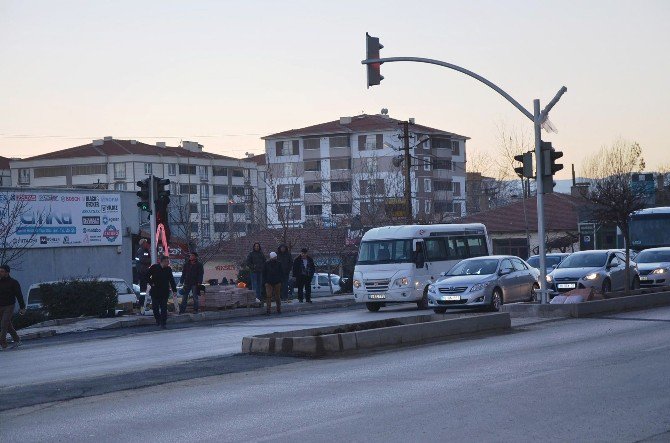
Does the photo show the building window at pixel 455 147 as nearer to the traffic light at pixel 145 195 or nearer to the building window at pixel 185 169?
the building window at pixel 185 169

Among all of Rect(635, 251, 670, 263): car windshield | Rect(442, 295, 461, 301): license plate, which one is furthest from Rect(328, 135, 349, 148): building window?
Rect(442, 295, 461, 301): license plate

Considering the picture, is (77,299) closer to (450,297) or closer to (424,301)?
(424,301)

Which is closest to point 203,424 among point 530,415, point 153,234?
point 530,415

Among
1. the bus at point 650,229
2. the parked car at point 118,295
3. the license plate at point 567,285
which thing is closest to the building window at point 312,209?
the bus at point 650,229

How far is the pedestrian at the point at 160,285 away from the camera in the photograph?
26.6 meters

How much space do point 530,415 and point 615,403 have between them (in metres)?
1.19

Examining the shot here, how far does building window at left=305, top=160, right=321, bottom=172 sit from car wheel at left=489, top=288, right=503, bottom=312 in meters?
84.0

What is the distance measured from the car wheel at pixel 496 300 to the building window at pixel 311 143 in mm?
84658

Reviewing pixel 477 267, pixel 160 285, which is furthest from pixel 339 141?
pixel 160 285

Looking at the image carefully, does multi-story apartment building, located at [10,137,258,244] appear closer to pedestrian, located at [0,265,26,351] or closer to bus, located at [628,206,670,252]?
bus, located at [628,206,670,252]

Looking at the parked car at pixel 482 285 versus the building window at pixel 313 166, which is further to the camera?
the building window at pixel 313 166

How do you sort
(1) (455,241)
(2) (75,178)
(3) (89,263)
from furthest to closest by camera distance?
(2) (75,178)
(3) (89,263)
(1) (455,241)

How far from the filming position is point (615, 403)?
11.3 m

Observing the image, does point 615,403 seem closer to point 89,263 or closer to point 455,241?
point 455,241
